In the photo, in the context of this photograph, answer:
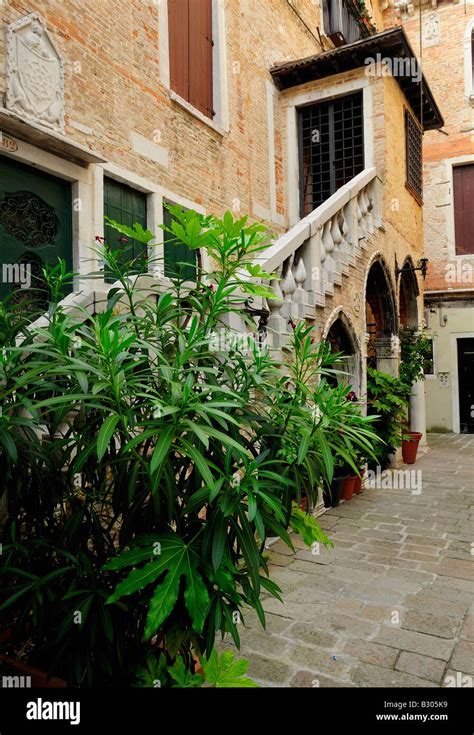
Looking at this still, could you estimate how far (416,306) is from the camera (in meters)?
11.7

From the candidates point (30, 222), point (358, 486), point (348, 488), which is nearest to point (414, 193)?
point (358, 486)

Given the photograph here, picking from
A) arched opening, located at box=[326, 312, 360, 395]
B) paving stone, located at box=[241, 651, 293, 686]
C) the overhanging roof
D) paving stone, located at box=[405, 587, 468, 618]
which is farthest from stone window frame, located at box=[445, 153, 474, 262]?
paving stone, located at box=[241, 651, 293, 686]

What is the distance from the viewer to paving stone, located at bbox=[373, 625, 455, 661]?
3.24 metres

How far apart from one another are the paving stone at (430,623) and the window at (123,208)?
4866 mm

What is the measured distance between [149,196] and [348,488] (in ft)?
16.0

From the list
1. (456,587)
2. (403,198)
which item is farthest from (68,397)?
(403,198)

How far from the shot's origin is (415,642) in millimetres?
3363

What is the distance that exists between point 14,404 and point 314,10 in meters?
12.8

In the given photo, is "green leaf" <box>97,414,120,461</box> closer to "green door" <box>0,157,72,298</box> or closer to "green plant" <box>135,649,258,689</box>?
"green plant" <box>135,649,258,689</box>

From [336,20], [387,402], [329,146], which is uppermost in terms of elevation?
[336,20]

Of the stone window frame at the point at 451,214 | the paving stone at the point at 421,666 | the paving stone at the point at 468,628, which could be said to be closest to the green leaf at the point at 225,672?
the paving stone at the point at 421,666

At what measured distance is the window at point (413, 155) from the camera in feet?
34.0

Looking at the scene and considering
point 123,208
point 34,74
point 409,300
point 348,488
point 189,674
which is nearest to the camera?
point 189,674

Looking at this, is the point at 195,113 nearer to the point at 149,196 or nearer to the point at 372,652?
the point at 149,196
